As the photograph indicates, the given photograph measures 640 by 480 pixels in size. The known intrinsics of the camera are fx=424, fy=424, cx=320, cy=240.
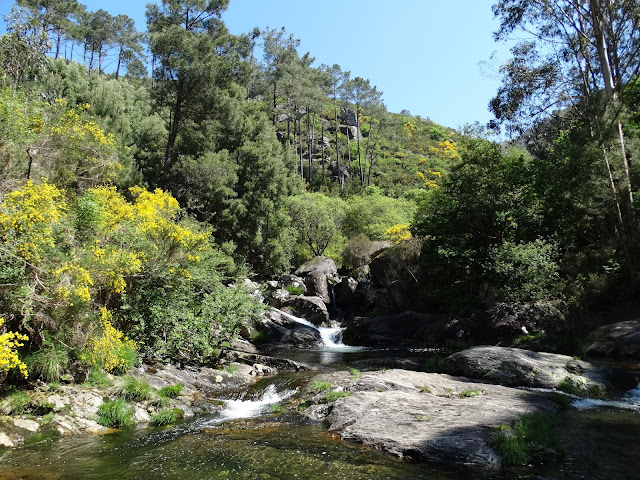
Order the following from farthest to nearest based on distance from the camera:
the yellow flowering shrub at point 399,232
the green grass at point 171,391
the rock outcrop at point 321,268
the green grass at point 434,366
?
the rock outcrop at point 321,268, the yellow flowering shrub at point 399,232, the green grass at point 434,366, the green grass at point 171,391

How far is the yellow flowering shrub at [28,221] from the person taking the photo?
25.2 feet

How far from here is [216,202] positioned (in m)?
28.8

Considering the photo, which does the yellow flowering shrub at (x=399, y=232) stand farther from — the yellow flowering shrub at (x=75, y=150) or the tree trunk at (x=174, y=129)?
the yellow flowering shrub at (x=75, y=150)

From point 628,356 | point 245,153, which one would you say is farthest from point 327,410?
point 245,153

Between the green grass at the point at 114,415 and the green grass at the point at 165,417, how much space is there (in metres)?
0.45

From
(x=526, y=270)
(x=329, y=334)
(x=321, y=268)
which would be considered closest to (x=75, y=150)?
(x=329, y=334)

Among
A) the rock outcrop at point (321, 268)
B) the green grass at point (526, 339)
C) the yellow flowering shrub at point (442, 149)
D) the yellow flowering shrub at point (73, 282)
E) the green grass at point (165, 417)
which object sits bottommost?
the green grass at point (165, 417)

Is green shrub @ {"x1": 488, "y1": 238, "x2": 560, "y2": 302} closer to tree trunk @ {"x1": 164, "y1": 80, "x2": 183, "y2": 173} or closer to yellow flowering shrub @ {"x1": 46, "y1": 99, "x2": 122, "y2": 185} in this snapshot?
yellow flowering shrub @ {"x1": 46, "y1": 99, "x2": 122, "y2": 185}

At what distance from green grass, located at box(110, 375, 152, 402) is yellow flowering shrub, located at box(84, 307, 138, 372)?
61cm

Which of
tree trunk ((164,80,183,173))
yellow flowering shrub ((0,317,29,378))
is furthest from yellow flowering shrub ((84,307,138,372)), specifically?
tree trunk ((164,80,183,173))

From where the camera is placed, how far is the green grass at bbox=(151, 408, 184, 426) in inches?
342

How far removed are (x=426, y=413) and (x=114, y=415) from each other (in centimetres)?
607

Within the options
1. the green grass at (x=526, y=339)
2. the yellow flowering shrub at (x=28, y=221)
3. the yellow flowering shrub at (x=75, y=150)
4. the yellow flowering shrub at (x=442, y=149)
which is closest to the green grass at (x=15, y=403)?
the yellow flowering shrub at (x=28, y=221)

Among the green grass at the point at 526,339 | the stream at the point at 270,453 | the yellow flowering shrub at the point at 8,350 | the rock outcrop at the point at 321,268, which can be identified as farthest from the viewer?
the rock outcrop at the point at 321,268
